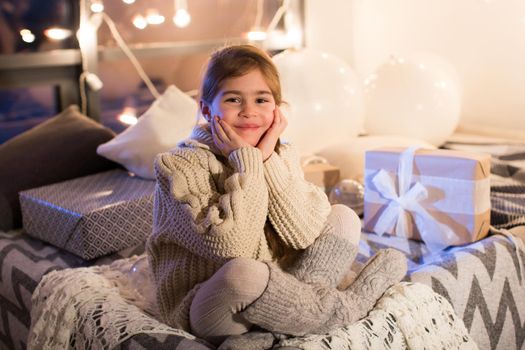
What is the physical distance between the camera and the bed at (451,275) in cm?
121

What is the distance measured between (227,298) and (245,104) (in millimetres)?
359

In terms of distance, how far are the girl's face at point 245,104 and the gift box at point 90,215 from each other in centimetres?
52

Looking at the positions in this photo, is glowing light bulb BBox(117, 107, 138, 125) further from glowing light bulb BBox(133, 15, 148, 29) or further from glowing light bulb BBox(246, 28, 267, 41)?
glowing light bulb BBox(246, 28, 267, 41)

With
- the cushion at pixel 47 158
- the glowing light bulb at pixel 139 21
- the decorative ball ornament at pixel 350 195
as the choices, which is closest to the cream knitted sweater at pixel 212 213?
the decorative ball ornament at pixel 350 195

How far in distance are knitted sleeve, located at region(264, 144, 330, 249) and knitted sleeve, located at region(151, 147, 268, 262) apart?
0.03 metres

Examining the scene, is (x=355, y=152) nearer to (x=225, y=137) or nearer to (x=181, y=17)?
(x=225, y=137)

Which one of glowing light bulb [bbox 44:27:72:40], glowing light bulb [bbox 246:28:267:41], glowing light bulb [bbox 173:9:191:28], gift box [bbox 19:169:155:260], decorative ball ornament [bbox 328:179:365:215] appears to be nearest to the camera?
gift box [bbox 19:169:155:260]

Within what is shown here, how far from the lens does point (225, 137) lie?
1.08 meters

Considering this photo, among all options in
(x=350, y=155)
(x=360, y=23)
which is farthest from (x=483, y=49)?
(x=350, y=155)

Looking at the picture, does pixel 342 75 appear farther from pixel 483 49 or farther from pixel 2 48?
pixel 2 48

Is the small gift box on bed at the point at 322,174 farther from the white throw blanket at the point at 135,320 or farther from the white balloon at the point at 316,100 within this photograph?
the white throw blanket at the point at 135,320

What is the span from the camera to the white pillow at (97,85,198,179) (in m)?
1.71

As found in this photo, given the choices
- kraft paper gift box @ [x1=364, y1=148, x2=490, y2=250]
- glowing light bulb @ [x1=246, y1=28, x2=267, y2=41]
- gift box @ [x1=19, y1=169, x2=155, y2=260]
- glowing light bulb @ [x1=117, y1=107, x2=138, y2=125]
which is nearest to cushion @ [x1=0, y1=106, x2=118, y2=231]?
gift box @ [x1=19, y1=169, x2=155, y2=260]

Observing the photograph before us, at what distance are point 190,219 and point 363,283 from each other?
1.08 ft
